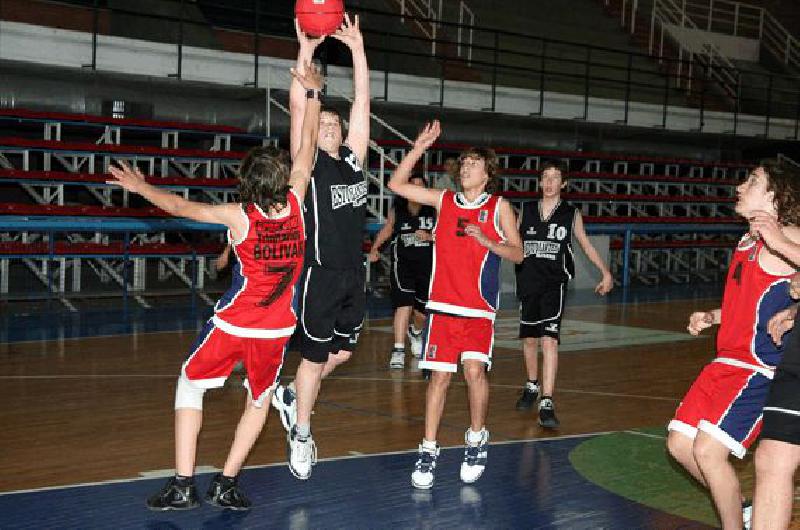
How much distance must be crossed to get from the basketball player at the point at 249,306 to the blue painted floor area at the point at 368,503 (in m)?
0.21

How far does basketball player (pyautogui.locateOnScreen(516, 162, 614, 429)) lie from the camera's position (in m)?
7.93

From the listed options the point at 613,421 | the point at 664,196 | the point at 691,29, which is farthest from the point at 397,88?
the point at 613,421

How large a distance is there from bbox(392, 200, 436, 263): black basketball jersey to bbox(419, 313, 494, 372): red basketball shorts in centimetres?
414

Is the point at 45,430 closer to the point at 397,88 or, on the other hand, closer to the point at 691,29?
the point at 397,88

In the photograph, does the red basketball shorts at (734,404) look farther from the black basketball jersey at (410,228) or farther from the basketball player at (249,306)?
the black basketball jersey at (410,228)

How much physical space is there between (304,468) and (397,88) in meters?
14.4

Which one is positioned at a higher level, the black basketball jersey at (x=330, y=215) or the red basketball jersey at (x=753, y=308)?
the black basketball jersey at (x=330, y=215)

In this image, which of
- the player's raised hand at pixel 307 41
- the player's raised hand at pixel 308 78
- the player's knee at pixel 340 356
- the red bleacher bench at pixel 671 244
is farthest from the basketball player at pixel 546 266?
the red bleacher bench at pixel 671 244

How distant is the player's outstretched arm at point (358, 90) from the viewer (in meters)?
5.84

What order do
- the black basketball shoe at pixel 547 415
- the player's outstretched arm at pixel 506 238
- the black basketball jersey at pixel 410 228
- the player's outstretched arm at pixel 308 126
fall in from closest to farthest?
1. the player's outstretched arm at pixel 308 126
2. the player's outstretched arm at pixel 506 238
3. the black basketball shoe at pixel 547 415
4. the black basketball jersey at pixel 410 228

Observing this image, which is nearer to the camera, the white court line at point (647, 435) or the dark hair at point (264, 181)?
the dark hair at point (264, 181)

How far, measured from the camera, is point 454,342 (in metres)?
6.04

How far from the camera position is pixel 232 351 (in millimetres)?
5117

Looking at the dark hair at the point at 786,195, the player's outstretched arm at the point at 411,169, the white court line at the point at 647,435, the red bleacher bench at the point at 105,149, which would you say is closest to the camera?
the dark hair at the point at 786,195
